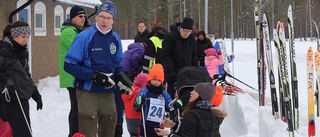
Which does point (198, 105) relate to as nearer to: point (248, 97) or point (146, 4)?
point (248, 97)

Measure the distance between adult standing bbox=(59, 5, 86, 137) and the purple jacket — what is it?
1.87 meters

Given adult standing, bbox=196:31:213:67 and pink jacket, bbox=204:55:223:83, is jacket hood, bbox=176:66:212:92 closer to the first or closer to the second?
pink jacket, bbox=204:55:223:83

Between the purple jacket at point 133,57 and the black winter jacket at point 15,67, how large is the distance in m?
2.57

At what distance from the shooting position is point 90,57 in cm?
388

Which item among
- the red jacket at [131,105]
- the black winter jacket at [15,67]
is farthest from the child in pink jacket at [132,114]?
the black winter jacket at [15,67]

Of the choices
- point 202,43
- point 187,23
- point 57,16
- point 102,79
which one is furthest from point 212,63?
point 57,16

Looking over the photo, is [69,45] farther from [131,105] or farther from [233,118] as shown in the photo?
[233,118]

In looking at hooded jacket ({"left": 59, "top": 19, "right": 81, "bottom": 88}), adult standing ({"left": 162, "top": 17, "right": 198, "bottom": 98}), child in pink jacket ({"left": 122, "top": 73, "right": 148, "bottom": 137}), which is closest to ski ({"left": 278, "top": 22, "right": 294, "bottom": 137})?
adult standing ({"left": 162, "top": 17, "right": 198, "bottom": 98})

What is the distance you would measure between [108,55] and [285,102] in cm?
297

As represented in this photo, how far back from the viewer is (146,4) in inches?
2160

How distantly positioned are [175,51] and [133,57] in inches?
44.1

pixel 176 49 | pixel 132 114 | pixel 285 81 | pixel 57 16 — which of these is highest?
pixel 57 16

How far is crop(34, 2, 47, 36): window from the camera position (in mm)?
11969

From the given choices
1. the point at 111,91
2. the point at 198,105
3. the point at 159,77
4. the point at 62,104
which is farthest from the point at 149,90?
the point at 62,104
